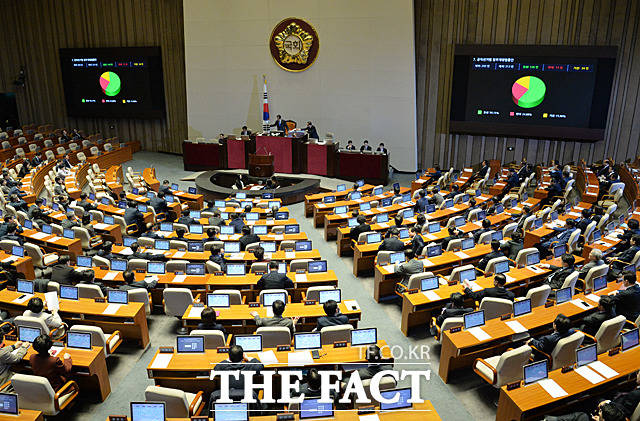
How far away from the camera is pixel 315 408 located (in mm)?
4633

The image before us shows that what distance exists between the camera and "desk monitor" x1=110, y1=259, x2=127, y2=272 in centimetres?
823

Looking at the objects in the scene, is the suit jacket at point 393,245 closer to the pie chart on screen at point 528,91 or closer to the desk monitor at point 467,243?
the desk monitor at point 467,243

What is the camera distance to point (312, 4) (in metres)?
18.7

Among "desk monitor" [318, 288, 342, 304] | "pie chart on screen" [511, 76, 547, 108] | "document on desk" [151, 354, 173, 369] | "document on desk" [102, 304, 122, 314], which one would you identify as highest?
"pie chart on screen" [511, 76, 547, 108]

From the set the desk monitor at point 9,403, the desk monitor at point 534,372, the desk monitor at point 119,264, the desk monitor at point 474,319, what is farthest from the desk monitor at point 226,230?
the desk monitor at point 534,372

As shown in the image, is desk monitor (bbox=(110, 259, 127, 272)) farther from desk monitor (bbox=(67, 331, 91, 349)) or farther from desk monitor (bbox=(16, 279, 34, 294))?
desk monitor (bbox=(67, 331, 91, 349))

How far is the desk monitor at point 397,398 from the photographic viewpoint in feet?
15.5

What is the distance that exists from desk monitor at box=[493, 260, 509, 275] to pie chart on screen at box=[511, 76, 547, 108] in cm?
1159

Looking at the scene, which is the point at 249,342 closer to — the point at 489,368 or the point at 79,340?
the point at 79,340

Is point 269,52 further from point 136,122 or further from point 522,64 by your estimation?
point 522,64

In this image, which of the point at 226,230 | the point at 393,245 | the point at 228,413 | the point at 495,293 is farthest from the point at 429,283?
the point at 226,230

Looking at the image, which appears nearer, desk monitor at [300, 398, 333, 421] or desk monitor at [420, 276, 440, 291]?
desk monitor at [300, 398, 333, 421]

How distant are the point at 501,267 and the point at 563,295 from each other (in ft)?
4.09

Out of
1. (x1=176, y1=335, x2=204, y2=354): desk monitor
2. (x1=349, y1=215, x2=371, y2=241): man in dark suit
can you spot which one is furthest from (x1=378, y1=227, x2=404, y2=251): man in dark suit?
(x1=176, y1=335, x2=204, y2=354): desk monitor
